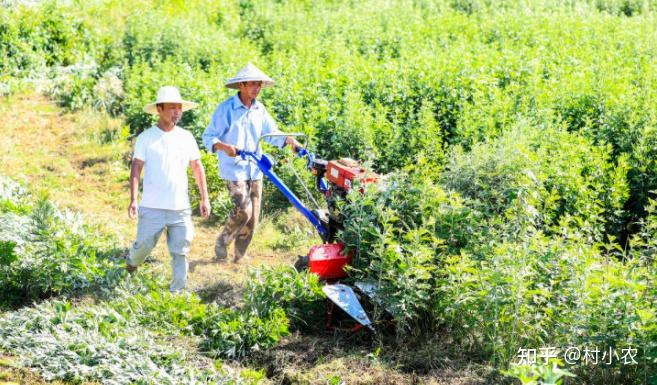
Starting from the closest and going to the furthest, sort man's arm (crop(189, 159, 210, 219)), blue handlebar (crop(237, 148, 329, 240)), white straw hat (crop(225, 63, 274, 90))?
man's arm (crop(189, 159, 210, 219)) → blue handlebar (crop(237, 148, 329, 240)) → white straw hat (crop(225, 63, 274, 90))

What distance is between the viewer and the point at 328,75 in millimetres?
10602

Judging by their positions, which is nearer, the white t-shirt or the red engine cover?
the red engine cover

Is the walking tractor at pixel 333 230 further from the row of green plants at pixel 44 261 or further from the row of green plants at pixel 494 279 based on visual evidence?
the row of green plants at pixel 44 261

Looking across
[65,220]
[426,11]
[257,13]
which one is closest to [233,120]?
[65,220]

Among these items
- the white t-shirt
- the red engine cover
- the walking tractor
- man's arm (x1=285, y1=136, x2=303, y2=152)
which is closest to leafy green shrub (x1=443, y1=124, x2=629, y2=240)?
the walking tractor

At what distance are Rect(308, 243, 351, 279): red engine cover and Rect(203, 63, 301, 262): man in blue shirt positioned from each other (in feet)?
4.45

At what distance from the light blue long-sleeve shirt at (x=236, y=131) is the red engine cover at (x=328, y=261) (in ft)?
4.74

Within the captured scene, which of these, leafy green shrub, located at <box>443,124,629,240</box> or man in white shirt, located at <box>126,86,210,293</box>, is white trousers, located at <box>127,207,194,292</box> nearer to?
man in white shirt, located at <box>126,86,210,293</box>

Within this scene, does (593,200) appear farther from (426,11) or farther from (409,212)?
(426,11)

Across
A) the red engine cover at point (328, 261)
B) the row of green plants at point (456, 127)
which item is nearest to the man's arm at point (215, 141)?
the row of green plants at point (456, 127)

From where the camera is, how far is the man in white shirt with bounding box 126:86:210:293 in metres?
6.28

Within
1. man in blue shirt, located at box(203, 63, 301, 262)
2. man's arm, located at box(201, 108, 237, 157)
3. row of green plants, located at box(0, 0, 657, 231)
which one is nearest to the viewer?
man's arm, located at box(201, 108, 237, 157)

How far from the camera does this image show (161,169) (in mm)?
6289

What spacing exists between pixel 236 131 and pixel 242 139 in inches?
3.6
